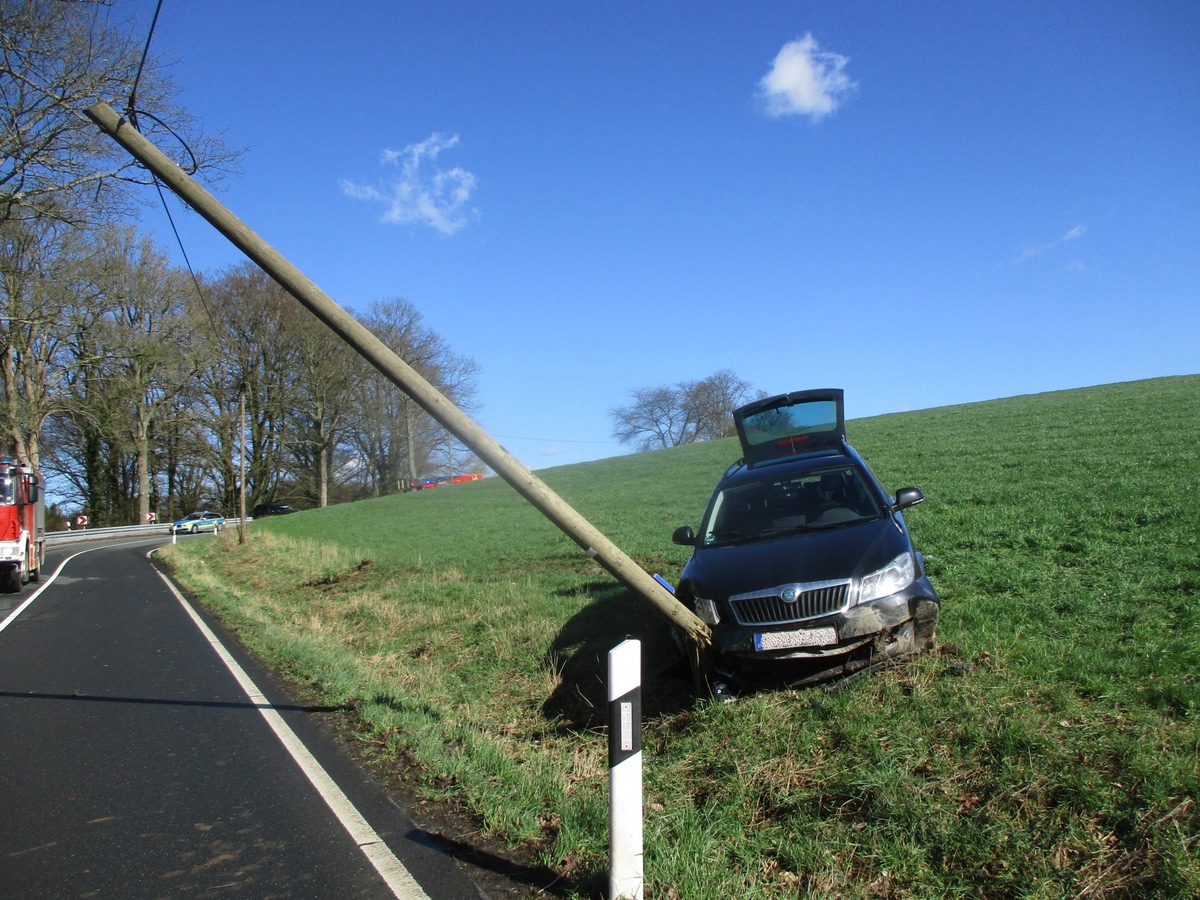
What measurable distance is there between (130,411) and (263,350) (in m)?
9.48

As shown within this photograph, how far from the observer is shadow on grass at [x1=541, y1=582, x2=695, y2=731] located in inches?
254

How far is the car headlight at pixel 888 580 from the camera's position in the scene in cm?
541

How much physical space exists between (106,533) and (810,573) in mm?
48358

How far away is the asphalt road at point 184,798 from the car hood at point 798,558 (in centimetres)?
259

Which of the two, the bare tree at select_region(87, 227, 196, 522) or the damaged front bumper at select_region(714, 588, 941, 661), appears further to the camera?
the bare tree at select_region(87, 227, 196, 522)

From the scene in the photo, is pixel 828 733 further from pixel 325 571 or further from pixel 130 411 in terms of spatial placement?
pixel 130 411

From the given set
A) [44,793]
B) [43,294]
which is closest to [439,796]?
[44,793]

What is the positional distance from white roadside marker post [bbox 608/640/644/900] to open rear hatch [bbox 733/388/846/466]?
4.82m

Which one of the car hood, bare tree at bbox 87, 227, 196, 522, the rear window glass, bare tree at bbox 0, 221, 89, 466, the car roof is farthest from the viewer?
bare tree at bbox 87, 227, 196, 522

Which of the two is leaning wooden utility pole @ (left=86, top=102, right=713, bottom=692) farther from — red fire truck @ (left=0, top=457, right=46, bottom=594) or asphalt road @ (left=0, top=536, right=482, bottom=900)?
red fire truck @ (left=0, top=457, right=46, bottom=594)

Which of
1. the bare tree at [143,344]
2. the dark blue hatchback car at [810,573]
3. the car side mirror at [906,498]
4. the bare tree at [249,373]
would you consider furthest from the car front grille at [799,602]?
the bare tree at [249,373]

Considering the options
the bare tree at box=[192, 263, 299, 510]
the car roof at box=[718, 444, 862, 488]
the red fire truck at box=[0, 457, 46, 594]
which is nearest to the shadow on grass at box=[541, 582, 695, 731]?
the car roof at box=[718, 444, 862, 488]

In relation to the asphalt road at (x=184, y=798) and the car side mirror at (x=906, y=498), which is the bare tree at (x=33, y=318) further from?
the car side mirror at (x=906, y=498)

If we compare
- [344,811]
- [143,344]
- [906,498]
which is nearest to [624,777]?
[344,811]
